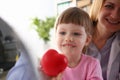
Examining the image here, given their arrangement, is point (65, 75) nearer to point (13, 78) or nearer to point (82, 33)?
point (82, 33)

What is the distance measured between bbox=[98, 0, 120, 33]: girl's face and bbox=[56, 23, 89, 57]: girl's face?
0.32 meters

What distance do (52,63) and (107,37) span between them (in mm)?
550

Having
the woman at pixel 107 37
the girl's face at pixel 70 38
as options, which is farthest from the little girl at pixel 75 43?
the woman at pixel 107 37

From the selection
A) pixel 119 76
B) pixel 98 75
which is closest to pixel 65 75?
pixel 98 75

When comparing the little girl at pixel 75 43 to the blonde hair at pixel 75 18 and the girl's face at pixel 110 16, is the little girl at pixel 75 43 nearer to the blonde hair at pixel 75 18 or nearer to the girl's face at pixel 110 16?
the blonde hair at pixel 75 18

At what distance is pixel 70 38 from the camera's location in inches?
26.2

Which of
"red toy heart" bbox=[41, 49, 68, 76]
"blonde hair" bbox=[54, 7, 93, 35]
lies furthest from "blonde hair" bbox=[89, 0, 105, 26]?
"red toy heart" bbox=[41, 49, 68, 76]

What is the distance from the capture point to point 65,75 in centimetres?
69

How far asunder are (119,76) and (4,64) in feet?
2.36

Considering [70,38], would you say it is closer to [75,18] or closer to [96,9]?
[75,18]

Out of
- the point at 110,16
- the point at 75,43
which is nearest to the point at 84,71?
the point at 75,43

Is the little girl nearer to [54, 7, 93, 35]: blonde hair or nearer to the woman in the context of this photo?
[54, 7, 93, 35]: blonde hair

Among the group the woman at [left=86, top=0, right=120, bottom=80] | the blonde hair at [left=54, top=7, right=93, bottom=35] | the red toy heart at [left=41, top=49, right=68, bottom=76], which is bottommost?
the woman at [left=86, top=0, right=120, bottom=80]

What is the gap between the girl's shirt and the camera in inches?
27.4
